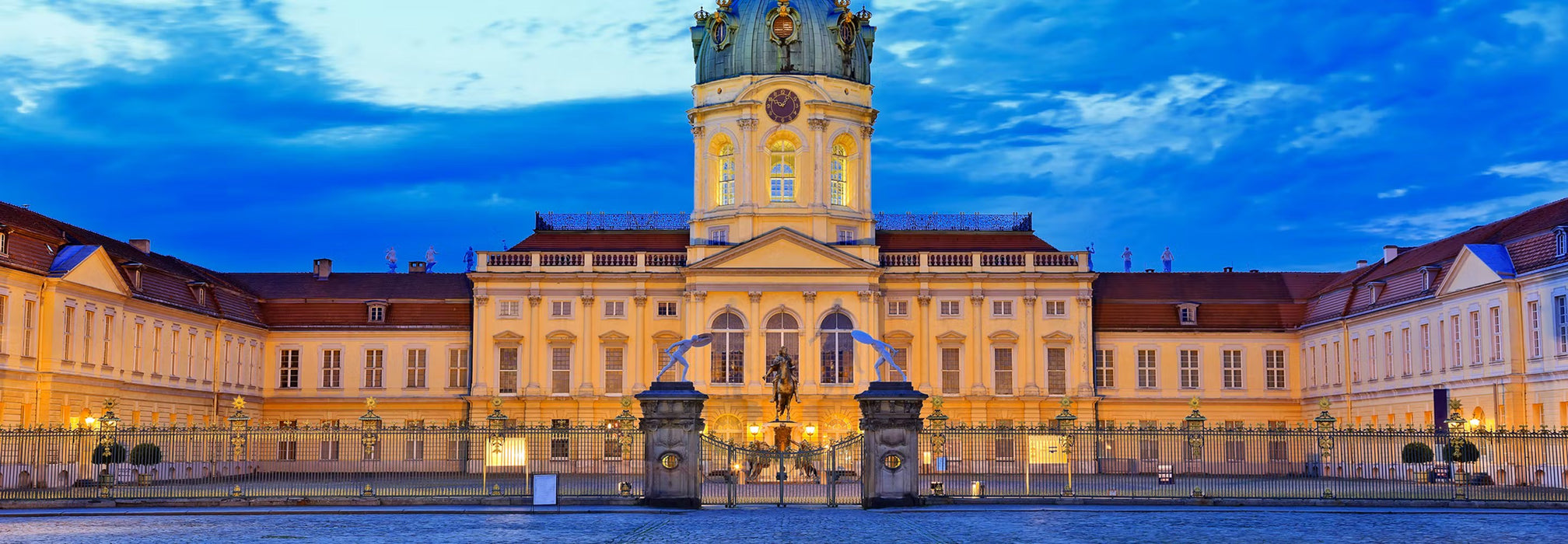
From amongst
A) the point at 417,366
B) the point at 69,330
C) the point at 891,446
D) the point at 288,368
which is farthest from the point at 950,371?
the point at 891,446

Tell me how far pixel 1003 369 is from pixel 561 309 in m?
21.3

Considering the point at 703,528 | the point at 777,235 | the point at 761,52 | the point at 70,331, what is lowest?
the point at 703,528

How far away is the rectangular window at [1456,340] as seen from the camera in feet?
221

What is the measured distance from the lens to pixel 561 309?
84.2 m

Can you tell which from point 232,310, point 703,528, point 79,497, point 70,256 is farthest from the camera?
point 232,310

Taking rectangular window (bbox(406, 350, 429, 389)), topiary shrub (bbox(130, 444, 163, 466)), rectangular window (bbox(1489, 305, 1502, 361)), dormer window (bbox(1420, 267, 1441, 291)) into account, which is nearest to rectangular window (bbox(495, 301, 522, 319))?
rectangular window (bbox(406, 350, 429, 389))

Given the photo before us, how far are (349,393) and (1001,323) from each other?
105ft

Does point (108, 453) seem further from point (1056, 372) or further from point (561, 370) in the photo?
point (1056, 372)

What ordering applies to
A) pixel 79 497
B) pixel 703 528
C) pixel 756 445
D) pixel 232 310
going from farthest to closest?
pixel 232 310 → pixel 756 445 → pixel 79 497 → pixel 703 528

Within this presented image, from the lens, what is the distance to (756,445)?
57.3 metres

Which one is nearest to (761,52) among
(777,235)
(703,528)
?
(777,235)

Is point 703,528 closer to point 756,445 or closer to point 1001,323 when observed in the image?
point 756,445

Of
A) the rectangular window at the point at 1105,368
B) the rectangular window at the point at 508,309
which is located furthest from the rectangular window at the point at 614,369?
the rectangular window at the point at 1105,368

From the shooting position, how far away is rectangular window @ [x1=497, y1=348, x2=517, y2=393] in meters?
84.3
